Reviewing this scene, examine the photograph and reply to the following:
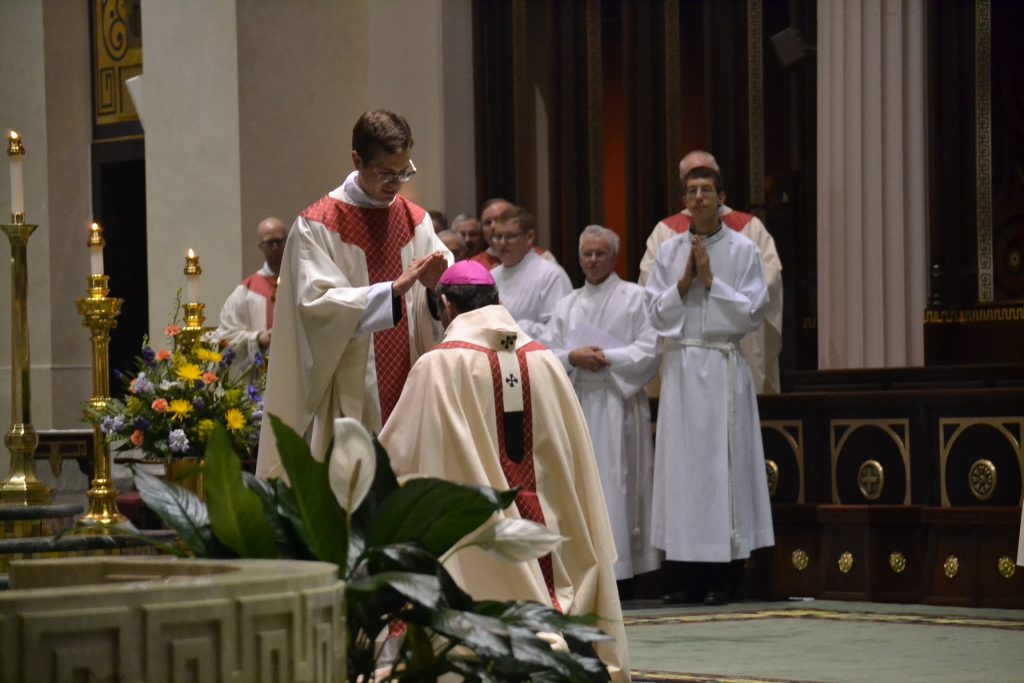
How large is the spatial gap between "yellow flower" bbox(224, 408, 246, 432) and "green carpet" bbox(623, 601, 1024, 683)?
1536 mm

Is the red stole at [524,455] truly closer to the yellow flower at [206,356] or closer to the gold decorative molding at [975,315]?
the yellow flower at [206,356]

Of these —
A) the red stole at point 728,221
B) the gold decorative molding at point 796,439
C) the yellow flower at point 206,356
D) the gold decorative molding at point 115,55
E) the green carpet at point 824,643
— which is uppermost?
the gold decorative molding at point 115,55

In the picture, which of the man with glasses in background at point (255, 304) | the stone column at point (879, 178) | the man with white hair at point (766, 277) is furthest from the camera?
the man with glasses in background at point (255, 304)

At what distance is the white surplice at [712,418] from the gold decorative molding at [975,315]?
2145 mm

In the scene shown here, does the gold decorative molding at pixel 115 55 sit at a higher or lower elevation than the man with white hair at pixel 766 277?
higher

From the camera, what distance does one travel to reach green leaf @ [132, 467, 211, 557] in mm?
2133


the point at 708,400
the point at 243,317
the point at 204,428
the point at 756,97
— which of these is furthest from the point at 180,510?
the point at 756,97

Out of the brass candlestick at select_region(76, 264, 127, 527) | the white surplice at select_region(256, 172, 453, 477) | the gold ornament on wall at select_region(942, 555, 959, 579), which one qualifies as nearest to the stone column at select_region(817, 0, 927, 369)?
the gold ornament on wall at select_region(942, 555, 959, 579)

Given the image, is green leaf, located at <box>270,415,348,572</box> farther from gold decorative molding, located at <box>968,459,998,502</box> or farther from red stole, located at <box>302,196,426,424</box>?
gold decorative molding, located at <box>968,459,998,502</box>

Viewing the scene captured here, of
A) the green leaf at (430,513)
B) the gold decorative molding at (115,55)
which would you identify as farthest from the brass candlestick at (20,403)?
the gold decorative molding at (115,55)

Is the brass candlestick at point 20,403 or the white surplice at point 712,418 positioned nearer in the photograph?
the brass candlestick at point 20,403

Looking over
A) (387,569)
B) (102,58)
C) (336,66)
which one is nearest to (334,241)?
(387,569)

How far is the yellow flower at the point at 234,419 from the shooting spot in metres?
5.59

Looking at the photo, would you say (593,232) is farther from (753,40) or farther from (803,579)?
(753,40)
